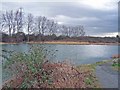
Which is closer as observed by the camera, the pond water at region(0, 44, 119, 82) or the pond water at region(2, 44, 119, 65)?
the pond water at region(0, 44, 119, 82)

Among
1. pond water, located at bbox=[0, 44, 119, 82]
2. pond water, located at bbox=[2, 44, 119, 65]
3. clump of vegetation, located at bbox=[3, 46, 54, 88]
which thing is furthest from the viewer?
pond water, located at bbox=[2, 44, 119, 65]

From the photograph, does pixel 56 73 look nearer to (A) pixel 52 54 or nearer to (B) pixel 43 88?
(B) pixel 43 88

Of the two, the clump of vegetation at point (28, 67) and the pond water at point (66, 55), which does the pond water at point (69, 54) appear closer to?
the pond water at point (66, 55)

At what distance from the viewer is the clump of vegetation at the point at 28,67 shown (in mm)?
7799

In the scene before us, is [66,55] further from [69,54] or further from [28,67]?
[28,67]

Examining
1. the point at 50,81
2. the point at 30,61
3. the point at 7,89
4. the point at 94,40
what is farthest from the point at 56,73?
the point at 94,40

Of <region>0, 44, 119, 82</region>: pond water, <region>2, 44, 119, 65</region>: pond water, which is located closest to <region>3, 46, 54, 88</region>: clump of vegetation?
<region>0, 44, 119, 82</region>: pond water

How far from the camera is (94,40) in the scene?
64250mm

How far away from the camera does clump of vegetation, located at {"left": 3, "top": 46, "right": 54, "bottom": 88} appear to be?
780cm

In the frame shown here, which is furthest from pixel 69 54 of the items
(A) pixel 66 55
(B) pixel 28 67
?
(B) pixel 28 67

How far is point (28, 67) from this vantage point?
26.5ft

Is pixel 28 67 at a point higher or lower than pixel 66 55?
higher

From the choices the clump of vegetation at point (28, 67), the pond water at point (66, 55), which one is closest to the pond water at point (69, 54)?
the pond water at point (66, 55)

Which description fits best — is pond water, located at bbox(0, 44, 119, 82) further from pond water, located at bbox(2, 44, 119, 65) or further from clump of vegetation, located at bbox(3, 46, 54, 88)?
clump of vegetation, located at bbox(3, 46, 54, 88)
